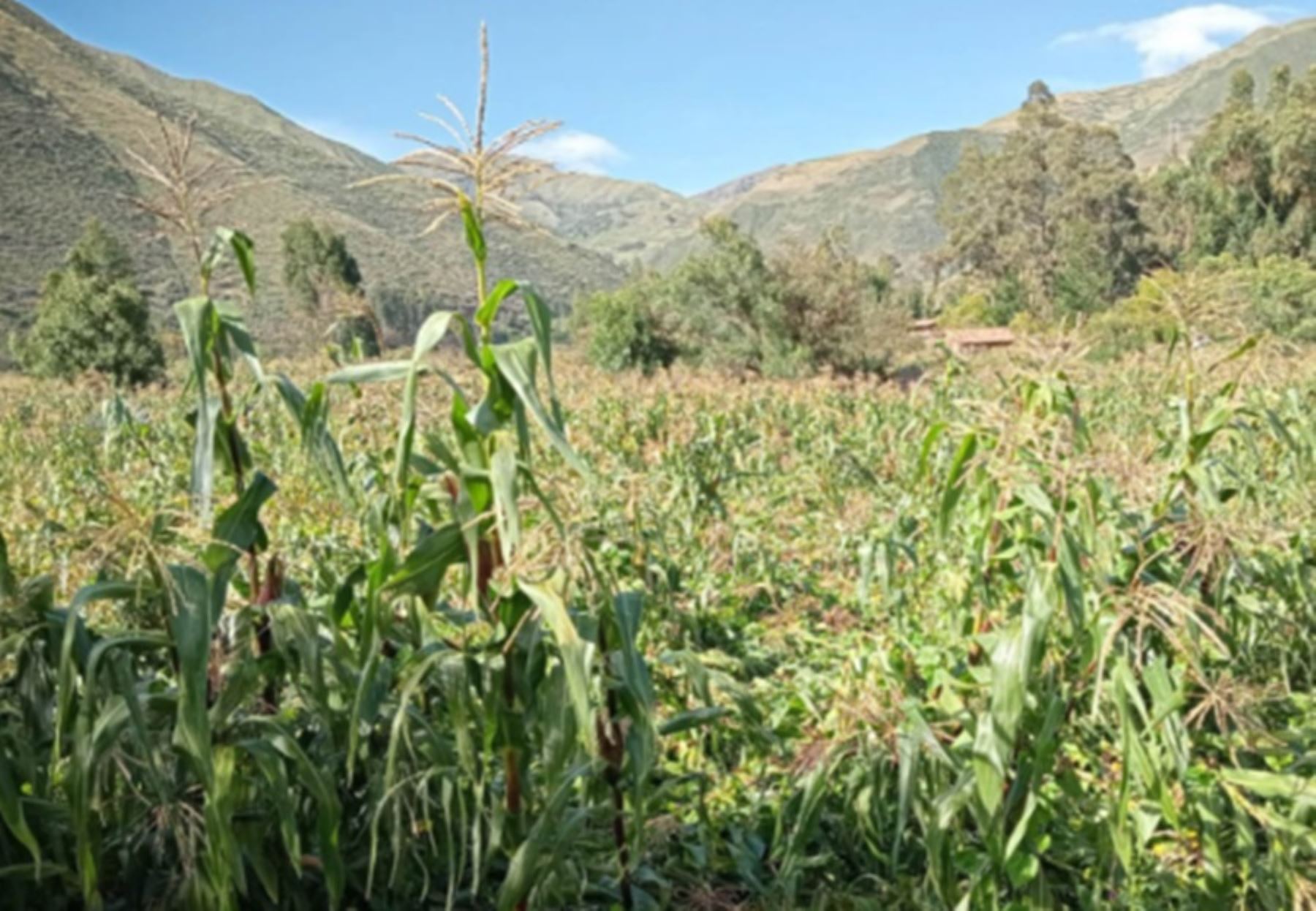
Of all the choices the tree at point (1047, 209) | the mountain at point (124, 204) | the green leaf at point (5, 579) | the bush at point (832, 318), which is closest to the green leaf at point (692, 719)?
the green leaf at point (5, 579)

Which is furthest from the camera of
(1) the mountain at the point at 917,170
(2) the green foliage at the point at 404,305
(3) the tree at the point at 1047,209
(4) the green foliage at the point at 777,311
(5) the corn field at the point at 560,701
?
(1) the mountain at the point at 917,170

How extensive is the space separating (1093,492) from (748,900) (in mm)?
1121

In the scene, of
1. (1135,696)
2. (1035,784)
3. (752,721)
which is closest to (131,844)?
(752,721)

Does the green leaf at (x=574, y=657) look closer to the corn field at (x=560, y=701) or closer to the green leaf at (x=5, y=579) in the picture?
the corn field at (x=560, y=701)

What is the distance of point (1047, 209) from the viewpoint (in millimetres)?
38688

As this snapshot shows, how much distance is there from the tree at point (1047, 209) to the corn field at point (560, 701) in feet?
110

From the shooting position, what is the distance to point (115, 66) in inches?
3014

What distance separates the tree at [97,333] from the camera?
16.4m

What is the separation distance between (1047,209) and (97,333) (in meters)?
35.0

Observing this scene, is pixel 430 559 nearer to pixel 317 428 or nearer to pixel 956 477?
pixel 317 428

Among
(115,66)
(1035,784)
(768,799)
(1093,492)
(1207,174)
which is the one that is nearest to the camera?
(1035,784)

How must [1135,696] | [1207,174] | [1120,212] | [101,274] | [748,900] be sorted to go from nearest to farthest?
[1135,696] → [748,900] → [101,274] → [1207,174] → [1120,212]

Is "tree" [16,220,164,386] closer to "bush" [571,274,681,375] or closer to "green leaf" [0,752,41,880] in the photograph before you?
"bush" [571,274,681,375]

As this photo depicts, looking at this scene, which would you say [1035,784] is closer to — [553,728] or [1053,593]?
[1053,593]
